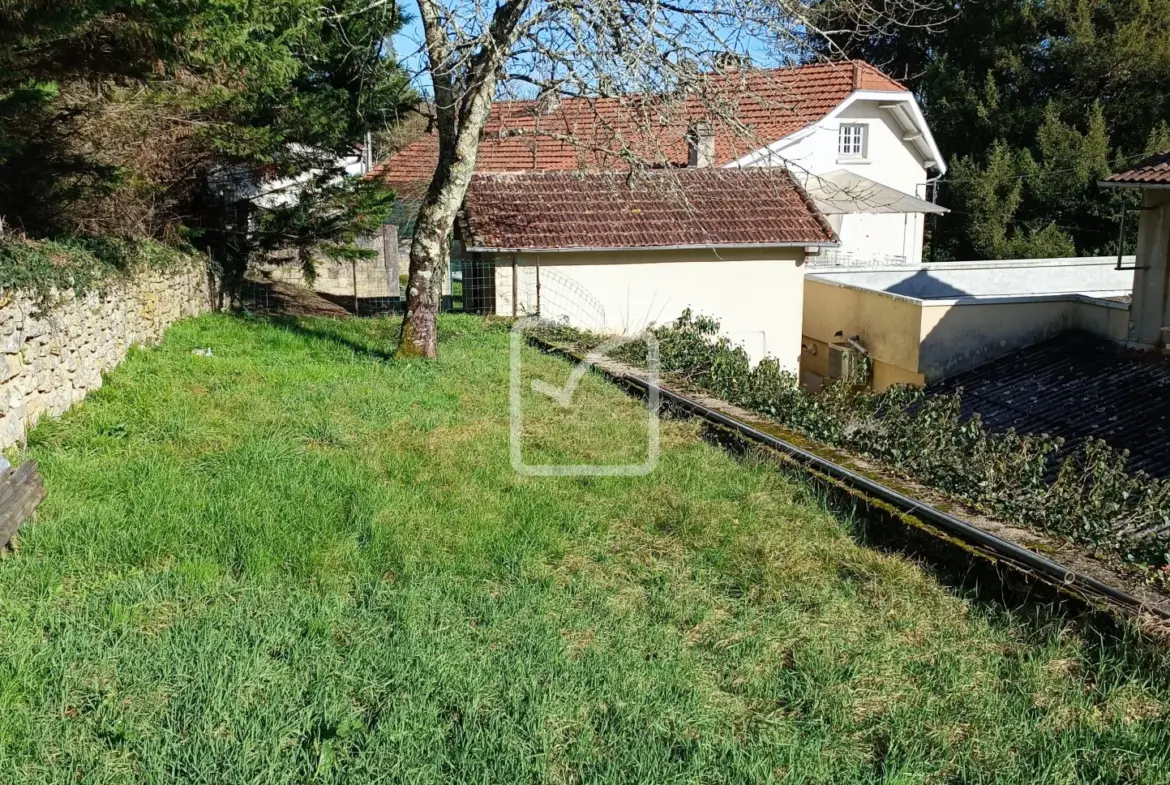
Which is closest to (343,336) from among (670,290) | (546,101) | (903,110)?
(546,101)

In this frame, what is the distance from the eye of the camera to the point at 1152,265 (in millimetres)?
15656

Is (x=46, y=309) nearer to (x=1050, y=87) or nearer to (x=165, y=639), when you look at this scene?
(x=165, y=639)

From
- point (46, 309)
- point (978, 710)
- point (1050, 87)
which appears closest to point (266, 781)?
point (978, 710)

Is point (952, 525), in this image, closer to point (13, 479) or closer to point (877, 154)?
point (13, 479)

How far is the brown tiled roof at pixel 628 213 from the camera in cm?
Answer: 1683

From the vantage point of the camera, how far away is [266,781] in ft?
10.6

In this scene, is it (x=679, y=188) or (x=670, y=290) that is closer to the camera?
(x=679, y=188)

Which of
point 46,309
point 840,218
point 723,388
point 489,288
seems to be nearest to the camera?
point 46,309

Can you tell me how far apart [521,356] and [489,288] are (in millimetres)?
5239

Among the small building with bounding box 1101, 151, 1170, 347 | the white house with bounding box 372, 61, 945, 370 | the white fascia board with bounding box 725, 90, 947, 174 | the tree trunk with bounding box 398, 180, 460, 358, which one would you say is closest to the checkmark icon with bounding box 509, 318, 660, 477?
the tree trunk with bounding box 398, 180, 460, 358

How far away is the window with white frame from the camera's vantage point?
2742 centimetres

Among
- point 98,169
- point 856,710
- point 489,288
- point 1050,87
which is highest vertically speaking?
point 1050,87

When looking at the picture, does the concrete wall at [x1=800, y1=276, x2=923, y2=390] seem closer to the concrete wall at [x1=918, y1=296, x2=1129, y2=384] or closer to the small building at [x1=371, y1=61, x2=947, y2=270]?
the concrete wall at [x1=918, y1=296, x2=1129, y2=384]

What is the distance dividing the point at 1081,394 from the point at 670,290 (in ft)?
23.2
